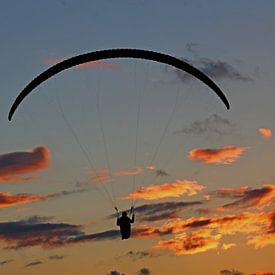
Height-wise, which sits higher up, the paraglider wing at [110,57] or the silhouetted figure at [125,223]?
the paraglider wing at [110,57]

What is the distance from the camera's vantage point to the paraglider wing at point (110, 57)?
121812 millimetres

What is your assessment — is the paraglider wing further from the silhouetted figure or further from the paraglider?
the silhouetted figure

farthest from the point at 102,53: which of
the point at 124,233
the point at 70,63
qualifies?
the point at 124,233

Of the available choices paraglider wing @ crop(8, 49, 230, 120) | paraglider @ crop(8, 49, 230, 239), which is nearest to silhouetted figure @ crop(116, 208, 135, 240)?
paraglider @ crop(8, 49, 230, 239)

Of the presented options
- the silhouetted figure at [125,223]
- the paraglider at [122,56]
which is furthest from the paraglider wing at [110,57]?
the silhouetted figure at [125,223]

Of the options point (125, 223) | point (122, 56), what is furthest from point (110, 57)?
point (125, 223)

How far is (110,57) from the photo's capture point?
4796 inches

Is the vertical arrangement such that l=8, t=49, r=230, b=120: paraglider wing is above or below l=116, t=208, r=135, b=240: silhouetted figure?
above

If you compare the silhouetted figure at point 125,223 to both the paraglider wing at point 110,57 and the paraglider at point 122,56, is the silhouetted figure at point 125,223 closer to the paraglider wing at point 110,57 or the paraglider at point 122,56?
the paraglider at point 122,56

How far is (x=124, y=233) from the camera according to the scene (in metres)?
124

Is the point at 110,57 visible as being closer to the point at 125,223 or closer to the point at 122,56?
the point at 122,56

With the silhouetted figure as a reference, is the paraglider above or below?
above

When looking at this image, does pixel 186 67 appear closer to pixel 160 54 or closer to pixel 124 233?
pixel 160 54

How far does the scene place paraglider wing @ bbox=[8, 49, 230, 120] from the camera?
12181 centimetres
